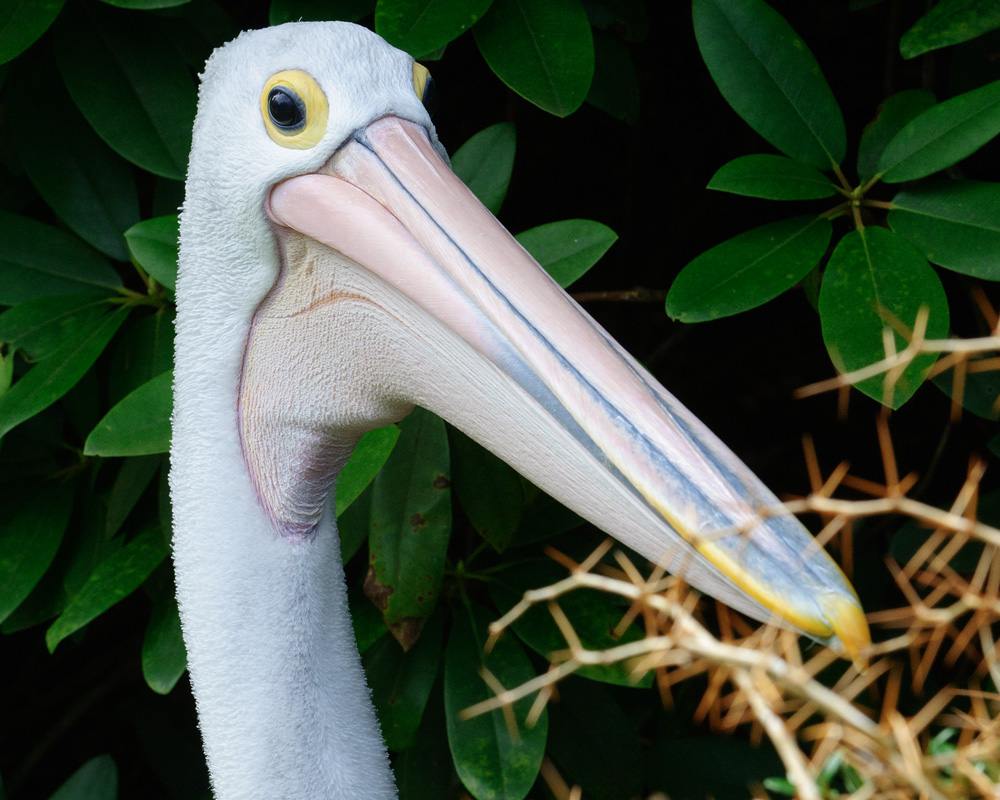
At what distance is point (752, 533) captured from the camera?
2.04 ft

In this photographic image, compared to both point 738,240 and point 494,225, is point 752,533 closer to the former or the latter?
point 494,225

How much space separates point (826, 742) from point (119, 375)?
126 cm

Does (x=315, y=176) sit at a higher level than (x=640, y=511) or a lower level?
higher

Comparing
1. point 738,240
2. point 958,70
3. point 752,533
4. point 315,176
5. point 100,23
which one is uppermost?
point 100,23

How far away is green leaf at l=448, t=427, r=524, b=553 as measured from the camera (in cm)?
136

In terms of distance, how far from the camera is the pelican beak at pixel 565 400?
2.01ft

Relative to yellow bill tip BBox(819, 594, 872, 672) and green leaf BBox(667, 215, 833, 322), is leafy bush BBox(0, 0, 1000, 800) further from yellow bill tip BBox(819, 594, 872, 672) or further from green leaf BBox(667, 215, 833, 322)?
yellow bill tip BBox(819, 594, 872, 672)

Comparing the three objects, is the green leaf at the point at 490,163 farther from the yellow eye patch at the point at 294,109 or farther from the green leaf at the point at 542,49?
the yellow eye patch at the point at 294,109

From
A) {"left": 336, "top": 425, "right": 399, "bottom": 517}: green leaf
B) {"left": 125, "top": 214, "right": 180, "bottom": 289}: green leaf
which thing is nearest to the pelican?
{"left": 336, "top": 425, "right": 399, "bottom": 517}: green leaf

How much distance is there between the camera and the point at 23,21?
130 cm

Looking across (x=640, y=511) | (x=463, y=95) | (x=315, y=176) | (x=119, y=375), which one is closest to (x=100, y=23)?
(x=119, y=375)

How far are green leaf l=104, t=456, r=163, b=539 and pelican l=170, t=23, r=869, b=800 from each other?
1.61 feet

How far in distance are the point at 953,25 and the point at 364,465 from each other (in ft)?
2.99

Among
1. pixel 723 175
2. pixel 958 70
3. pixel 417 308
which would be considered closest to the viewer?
pixel 417 308
